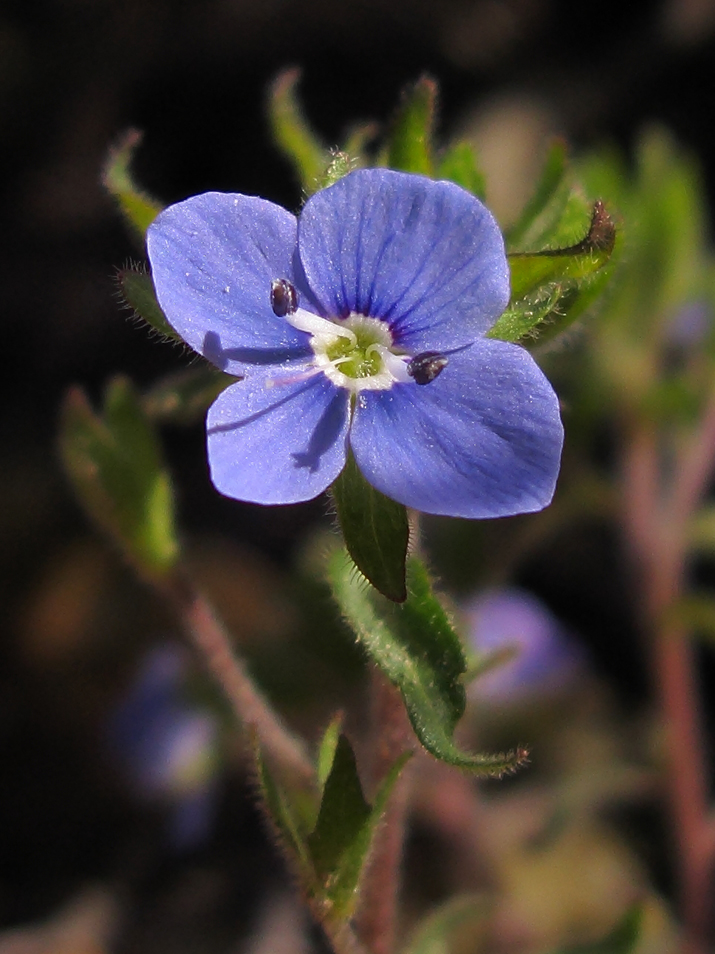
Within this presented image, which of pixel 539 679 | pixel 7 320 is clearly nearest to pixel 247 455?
pixel 539 679

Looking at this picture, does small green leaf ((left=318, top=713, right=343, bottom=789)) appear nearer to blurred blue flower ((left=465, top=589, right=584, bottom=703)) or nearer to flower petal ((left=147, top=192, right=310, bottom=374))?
flower petal ((left=147, top=192, right=310, bottom=374))

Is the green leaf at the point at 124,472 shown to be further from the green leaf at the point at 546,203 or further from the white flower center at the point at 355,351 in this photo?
the green leaf at the point at 546,203

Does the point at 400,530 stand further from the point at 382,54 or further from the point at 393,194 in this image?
the point at 382,54

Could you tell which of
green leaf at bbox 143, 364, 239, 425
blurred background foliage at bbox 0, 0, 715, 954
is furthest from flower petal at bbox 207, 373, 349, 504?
blurred background foliage at bbox 0, 0, 715, 954

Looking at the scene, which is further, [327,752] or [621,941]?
[621,941]

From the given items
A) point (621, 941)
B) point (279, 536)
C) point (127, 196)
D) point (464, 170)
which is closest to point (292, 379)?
point (127, 196)

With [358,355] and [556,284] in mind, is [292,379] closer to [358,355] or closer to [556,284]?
[358,355]

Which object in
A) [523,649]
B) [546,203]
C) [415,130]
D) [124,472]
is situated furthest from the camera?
[523,649]
